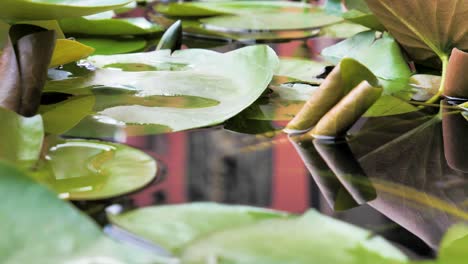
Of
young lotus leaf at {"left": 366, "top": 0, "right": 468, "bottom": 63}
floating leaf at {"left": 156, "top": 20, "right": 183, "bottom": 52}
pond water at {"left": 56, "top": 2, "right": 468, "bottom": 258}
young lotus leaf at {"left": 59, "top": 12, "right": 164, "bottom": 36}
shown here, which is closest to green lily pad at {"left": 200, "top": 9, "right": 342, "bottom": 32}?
young lotus leaf at {"left": 59, "top": 12, "right": 164, "bottom": 36}

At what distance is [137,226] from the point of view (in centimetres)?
33

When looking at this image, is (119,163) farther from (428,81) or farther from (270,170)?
(428,81)

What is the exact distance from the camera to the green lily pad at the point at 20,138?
1.31ft

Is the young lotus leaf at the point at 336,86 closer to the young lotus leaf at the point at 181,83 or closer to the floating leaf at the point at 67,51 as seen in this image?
the young lotus leaf at the point at 181,83

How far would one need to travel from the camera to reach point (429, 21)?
0.63 metres

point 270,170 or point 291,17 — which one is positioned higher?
point 270,170

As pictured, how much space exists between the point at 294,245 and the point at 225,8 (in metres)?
0.99

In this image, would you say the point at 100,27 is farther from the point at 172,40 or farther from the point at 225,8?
the point at 225,8

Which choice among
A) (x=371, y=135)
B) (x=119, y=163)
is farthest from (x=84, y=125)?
(x=371, y=135)

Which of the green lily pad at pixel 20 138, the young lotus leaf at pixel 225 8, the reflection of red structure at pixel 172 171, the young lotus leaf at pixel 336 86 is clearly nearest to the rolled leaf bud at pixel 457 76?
the young lotus leaf at pixel 336 86

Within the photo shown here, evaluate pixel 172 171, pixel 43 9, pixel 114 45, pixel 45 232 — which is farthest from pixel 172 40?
pixel 45 232

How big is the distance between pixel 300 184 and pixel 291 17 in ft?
2.69

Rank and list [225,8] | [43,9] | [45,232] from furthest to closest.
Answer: [225,8] < [43,9] < [45,232]

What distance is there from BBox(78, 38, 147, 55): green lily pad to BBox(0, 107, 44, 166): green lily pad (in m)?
0.39
